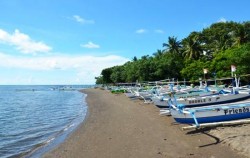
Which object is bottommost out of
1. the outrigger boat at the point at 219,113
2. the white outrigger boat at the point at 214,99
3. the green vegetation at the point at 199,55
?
the outrigger boat at the point at 219,113

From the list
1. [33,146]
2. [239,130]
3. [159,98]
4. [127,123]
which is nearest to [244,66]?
[159,98]

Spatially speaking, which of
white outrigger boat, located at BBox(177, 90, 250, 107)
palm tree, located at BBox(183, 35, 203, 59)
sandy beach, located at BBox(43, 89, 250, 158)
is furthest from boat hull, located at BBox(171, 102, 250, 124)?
palm tree, located at BBox(183, 35, 203, 59)

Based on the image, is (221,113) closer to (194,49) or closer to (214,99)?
(214,99)

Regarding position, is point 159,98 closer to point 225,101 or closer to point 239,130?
point 225,101

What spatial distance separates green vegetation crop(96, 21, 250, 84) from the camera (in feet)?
147

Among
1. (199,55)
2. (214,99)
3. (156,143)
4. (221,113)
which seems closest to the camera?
(156,143)

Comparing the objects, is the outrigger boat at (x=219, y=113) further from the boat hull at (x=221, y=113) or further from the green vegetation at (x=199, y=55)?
the green vegetation at (x=199, y=55)

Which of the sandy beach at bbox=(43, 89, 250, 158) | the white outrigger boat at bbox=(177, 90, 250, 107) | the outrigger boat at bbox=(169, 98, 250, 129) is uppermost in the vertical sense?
the white outrigger boat at bbox=(177, 90, 250, 107)

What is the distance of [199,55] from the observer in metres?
58.1

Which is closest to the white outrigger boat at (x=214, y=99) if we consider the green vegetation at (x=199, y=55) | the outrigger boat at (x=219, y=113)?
the outrigger boat at (x=219, y=113)

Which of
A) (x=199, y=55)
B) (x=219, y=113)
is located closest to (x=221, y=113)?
(x=219, y=113)

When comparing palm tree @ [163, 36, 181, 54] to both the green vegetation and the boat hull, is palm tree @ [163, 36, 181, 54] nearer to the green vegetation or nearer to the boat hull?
the green vegetation

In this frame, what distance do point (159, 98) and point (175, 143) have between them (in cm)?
1112

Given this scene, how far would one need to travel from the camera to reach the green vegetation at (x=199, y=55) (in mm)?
44781
